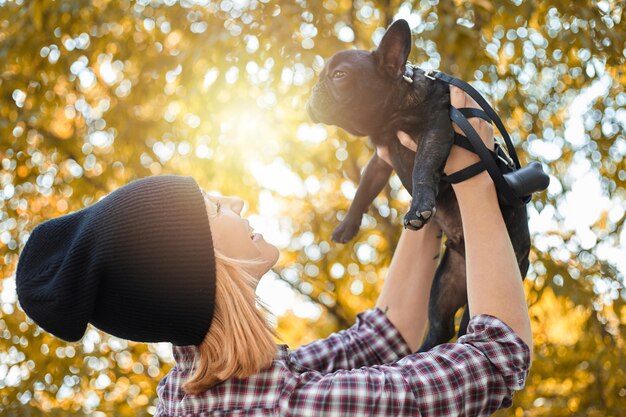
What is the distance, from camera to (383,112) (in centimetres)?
139

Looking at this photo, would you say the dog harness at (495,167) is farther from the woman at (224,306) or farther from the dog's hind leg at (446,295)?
the dog's hind leg at (446,295)

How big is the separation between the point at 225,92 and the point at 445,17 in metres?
0.98

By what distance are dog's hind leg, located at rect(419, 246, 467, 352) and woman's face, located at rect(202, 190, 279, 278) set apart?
1.14ft

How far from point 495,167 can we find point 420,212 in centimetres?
18

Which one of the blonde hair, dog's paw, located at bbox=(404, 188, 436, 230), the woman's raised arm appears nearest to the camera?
dog's paw, located at bbox=(404, 188, 436, 230)

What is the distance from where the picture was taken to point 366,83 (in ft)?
4.51

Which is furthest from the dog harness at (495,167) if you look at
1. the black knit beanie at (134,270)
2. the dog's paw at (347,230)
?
the black knit beanie at (134,270)

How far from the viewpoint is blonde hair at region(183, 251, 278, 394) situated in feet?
4.23

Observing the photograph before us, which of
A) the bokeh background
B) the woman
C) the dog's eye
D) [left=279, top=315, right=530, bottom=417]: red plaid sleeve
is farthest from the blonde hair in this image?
the bokeh background

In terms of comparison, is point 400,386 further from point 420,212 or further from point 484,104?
point 484,104

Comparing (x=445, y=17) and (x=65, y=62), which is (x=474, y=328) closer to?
(x=445, y=17)

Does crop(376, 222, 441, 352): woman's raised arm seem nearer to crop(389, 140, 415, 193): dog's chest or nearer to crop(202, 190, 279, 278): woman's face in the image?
crop(389, 140, 415, 193): dog's chest

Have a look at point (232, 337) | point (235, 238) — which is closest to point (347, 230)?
point (235, 238)

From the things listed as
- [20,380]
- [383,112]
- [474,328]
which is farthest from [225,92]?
[474,328]
